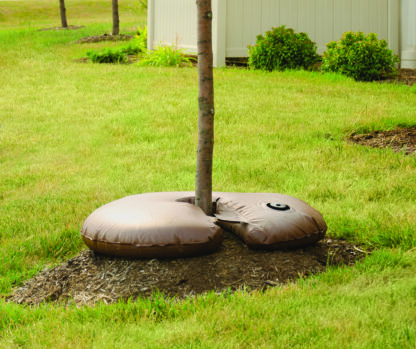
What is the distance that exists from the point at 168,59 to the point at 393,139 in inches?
306

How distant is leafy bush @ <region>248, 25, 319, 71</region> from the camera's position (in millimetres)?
11922

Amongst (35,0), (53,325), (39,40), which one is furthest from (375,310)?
(35,0)

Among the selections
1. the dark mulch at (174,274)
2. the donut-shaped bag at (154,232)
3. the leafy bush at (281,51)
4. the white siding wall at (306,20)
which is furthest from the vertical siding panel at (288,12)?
the donut-shaped bag at (154,232)

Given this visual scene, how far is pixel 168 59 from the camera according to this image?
44.1ft

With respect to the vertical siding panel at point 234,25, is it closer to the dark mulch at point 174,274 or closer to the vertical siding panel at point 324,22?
the vertical siding panel at point 324,22

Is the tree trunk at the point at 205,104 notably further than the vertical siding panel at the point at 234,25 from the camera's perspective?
No

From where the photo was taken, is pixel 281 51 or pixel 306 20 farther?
pixel 306 20

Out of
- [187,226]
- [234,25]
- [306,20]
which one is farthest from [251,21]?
[187,226]

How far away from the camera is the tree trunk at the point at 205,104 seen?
11.9 feet

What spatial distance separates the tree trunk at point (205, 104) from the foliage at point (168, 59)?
978 centimetres

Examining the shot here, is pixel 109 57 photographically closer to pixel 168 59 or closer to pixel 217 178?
pixel 168 59

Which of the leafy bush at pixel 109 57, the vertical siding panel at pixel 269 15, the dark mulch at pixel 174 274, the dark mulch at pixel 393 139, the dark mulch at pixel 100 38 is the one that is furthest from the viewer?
the dark mulch at pixel 100 38

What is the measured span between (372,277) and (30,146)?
555 centimetres

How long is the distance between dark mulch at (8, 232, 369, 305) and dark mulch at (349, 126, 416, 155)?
9.82ft
